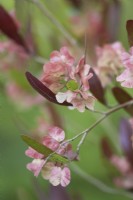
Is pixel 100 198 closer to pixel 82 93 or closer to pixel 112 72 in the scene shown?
pixel 112 72

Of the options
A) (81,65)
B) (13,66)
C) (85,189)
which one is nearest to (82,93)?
(81,65)

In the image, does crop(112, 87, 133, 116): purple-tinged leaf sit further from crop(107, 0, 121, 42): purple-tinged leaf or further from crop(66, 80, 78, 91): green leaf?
crop(107, 0, 121, 42): purple-tinged leaf

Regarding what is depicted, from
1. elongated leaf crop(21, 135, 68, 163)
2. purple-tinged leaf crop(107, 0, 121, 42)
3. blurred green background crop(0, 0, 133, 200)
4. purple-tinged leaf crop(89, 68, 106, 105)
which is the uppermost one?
elongated leaf crop(21, 135, 68, 163)

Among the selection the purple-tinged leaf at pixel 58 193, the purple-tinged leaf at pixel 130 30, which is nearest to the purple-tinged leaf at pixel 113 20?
the purple-tinged leaf at pixel 58 193

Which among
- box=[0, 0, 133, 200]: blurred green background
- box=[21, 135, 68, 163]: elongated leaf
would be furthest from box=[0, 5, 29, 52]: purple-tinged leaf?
box=[21, 135, 68, 163]: elongated leaf

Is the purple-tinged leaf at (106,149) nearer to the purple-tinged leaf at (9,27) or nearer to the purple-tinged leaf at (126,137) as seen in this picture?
the purple-tinged leaf at (126,137)

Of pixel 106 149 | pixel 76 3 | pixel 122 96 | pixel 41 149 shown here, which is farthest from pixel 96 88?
pixel 76 3
